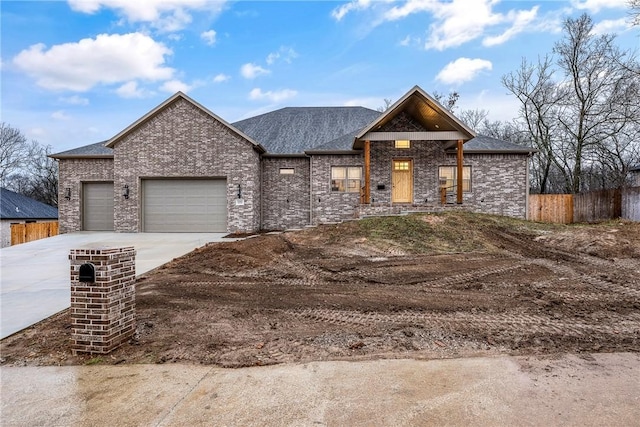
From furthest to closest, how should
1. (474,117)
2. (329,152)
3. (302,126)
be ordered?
1. (474,117)
2. (302,126)
3. (329,152)

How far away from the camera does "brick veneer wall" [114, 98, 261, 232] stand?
14.4 m

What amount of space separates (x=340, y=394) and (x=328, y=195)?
13032 mm

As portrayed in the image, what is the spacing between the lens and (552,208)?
17.2 metres

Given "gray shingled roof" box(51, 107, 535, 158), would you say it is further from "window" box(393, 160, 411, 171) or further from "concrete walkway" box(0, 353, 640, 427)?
"concrete walkway" box(0, 353, 640, 427)

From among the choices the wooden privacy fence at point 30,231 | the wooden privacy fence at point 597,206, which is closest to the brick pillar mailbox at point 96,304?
the wooden privacy fence at point 30,231

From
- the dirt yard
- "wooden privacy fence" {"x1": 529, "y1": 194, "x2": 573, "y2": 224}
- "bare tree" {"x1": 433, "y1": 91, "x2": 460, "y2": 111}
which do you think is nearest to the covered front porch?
"wooden privacy fence" {"x1": 529, "y1": 194, "x2": 573, "y2": 224}

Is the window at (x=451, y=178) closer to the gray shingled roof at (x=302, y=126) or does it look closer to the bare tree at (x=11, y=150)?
the gray shingled roof at (x=302, y=126)

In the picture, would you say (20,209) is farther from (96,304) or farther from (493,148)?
(493,148)

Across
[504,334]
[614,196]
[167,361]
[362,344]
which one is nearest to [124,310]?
[167,361]

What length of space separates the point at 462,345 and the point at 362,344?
1052 millimetres

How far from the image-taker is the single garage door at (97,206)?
15750mm

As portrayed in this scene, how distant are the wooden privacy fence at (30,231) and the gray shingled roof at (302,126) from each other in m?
11.4

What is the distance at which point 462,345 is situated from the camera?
3.39 m

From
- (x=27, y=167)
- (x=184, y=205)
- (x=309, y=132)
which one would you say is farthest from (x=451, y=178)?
(x=27, y=167)
